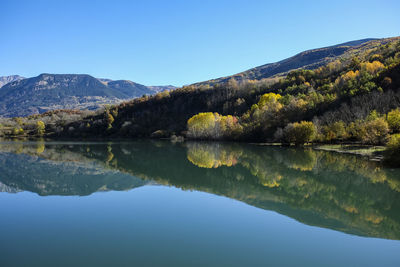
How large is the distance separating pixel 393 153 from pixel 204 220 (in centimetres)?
2315

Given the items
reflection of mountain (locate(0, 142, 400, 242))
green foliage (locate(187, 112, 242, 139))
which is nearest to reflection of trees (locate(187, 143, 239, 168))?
reflection of mountain (locate(0, 142, 400, 242))

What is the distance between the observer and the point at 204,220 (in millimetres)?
13250

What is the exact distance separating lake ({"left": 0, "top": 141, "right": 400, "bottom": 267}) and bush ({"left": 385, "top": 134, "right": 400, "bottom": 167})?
6.88 feet

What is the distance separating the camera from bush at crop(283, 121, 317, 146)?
2003 inches

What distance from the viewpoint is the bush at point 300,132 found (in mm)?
50875

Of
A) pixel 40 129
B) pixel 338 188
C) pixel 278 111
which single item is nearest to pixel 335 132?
pixel 278 111

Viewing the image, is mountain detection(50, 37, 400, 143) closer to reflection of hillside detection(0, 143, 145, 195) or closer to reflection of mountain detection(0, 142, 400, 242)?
reflection of mountain detection(0, 142, 400, 242)

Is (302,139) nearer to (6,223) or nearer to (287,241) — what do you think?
(287,241)

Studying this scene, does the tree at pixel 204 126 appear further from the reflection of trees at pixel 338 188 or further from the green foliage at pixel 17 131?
the green foliage at pixel 17 131

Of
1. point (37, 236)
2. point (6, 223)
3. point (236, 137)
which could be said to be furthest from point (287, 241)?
point (236, 137)

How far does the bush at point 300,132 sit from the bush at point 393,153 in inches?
918

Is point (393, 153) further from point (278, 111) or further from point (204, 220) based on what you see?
point (278, 111)

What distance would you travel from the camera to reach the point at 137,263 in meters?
8.52

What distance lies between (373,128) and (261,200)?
29.5 m
